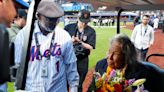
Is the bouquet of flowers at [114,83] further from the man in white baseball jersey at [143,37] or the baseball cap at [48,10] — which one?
the man in white baseball jersey at [143,37]

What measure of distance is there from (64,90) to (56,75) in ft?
0.83

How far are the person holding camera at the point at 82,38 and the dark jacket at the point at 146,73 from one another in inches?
91.1

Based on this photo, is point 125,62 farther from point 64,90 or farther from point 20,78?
point 20,78

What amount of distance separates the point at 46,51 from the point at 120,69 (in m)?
0.81

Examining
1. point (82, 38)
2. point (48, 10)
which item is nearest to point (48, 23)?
point (48, 10)

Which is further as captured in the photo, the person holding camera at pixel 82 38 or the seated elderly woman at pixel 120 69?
the person holding camera at pixel 82 38

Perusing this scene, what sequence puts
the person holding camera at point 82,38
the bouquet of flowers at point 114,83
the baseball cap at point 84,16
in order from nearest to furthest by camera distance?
1. the bouquet of flowers at point 114,83
2. the person holding camera at point 82,38
3. the baseball cap at point 84,16

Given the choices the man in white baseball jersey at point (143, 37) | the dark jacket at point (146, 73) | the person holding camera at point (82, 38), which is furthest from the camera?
the man in white baseball jersey at point (143, 37)

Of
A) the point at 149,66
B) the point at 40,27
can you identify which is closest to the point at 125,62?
the point at 149,66

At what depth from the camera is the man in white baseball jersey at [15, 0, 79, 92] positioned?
4.07 m

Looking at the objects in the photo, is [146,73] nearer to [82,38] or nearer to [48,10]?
[48,10]

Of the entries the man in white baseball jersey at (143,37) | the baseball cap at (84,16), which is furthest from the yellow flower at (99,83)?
the man in white baseball jersey at (143,37)

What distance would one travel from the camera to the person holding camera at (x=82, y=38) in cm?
709

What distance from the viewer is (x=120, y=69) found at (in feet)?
14.2
